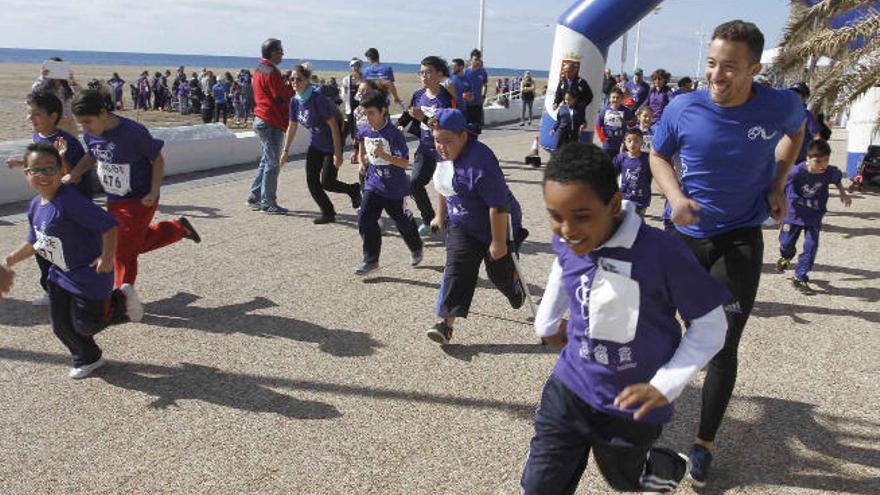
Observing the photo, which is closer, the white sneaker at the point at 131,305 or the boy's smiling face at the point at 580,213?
→ the boy's smiling face at the point at 580,213

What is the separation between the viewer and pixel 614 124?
970 cm

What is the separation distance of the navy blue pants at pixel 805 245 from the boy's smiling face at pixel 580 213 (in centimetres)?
490

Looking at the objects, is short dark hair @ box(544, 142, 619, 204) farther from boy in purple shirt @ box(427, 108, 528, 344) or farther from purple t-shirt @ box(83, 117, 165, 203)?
purple t-shirt @ box(83, 117, 165, 203)

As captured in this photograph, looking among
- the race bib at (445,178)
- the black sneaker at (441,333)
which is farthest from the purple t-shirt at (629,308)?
the black sneaker at (441,333)

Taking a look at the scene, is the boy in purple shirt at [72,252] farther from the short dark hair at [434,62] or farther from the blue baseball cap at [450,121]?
the short dark hair at [434,62]

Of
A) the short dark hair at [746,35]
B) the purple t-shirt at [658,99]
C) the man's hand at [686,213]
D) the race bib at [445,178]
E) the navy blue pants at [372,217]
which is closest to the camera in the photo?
the man's hand at [686,213]

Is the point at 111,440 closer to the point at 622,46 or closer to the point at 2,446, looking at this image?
the point at 2,446

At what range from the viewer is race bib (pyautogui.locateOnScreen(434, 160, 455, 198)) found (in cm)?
442

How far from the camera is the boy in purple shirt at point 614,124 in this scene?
9695mm

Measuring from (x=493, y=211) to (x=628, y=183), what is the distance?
13.2ft

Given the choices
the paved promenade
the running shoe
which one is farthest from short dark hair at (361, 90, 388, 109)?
the paved promenade

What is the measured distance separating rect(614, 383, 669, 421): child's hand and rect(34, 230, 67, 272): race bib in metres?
3.47

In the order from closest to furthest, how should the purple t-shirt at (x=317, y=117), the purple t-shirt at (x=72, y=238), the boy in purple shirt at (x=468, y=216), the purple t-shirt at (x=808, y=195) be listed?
1. the purple t-shirt at (x=72, y=238)
2. the boy in purple shirt at (x=468, y=216)
3. the purple t-shirt at (x=808, y=195)
4. the purple t-shirt at (x=317, y=117)

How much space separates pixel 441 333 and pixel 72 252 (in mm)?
2372
